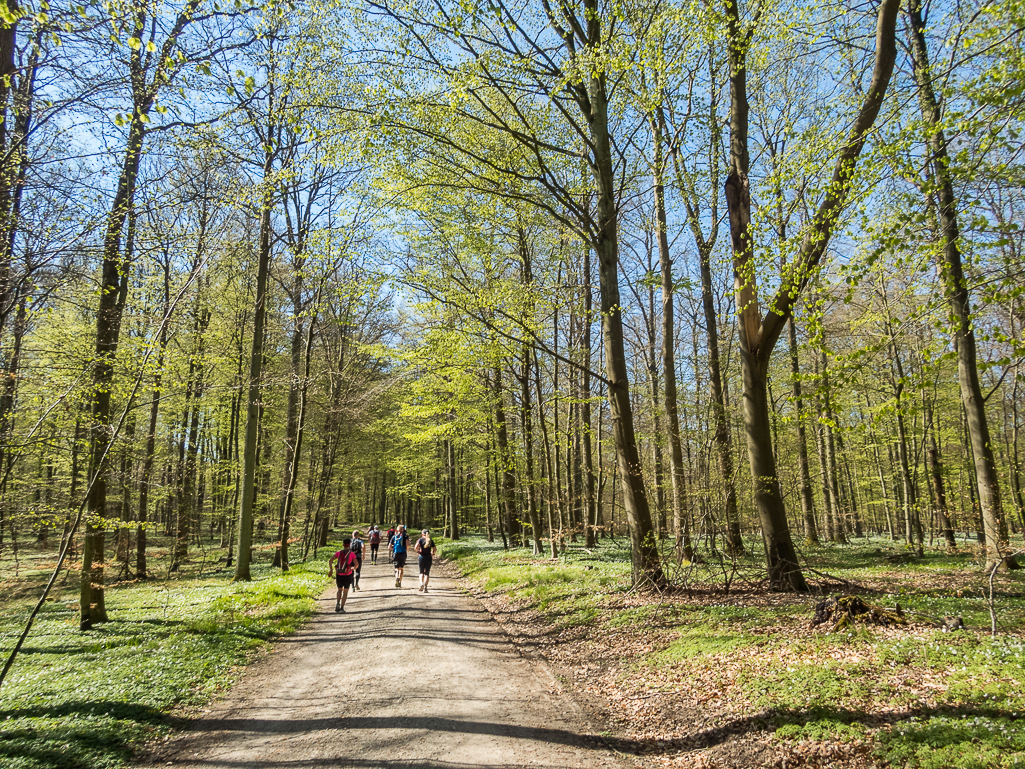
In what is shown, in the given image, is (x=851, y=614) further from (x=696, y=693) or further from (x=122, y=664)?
(x=122, y=664)

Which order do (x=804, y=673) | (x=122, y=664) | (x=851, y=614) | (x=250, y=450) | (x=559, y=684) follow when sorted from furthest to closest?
(x=250, y=450) → (x=122, y=664) → (x=559, y=684) → (x=851, y=614) → (x=804, y=673)

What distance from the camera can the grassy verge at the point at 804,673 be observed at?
405cm

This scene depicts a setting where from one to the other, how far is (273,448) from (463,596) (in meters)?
22.7

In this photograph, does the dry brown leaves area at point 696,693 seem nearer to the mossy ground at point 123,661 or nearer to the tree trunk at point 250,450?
the mossy ground at point 123,661

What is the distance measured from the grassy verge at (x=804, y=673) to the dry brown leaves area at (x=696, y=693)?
16mm

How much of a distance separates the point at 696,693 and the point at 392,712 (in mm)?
3504

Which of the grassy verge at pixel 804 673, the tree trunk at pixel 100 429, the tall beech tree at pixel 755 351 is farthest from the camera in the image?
the tree trunk at pixel 100 429

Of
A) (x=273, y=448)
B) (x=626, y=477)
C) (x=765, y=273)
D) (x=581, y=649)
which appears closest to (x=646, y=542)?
(x=626, y=477)

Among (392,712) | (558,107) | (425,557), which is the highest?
(558,107)

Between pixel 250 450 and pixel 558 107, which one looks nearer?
pixel 558 107

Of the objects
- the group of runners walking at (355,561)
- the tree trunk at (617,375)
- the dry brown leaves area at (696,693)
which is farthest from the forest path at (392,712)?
the tree trunk at (617,375)

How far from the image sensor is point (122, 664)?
6988 mm

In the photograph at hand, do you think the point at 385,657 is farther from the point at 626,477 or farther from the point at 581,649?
the point at 626,477

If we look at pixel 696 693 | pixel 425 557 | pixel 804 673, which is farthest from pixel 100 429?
pixel 804 673
